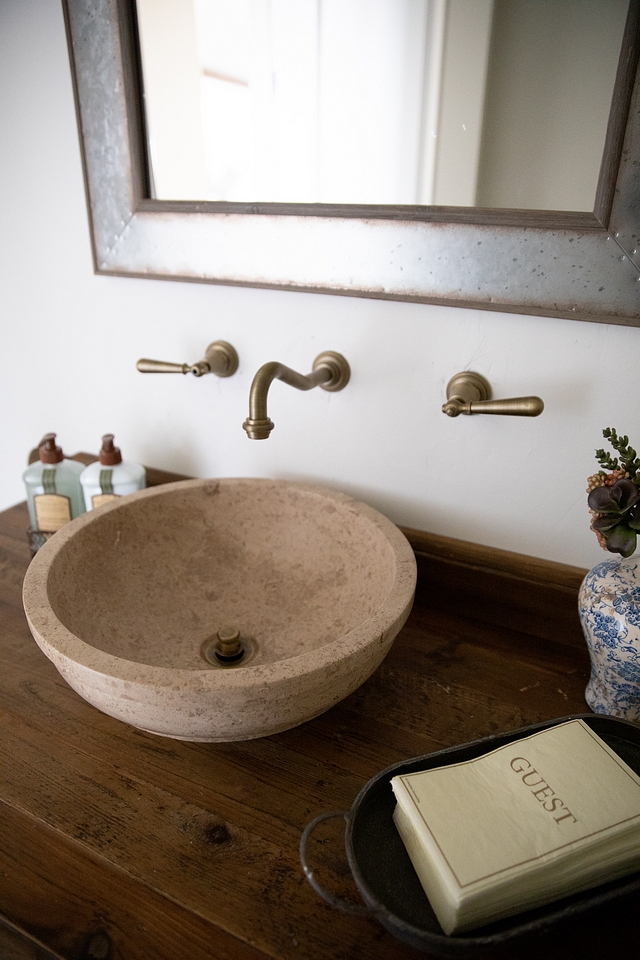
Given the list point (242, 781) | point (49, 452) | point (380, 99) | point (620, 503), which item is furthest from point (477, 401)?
point (49, 452)

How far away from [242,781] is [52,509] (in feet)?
1.87

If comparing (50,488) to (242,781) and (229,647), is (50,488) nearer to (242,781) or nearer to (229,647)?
(229,647)

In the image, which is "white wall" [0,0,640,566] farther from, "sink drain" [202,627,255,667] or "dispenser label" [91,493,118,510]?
"sink drain" [202,627,255,667]

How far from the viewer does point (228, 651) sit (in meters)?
0.80

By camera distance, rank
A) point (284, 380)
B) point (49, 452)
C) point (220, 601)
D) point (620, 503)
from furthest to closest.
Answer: point (49, 452) < point (220, 601) < point (284, 380) < point (620, 503)

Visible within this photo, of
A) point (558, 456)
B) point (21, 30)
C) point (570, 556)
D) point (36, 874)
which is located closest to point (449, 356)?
point (558, 456)

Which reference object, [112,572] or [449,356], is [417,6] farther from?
[112,572]

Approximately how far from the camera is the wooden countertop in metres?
0.53

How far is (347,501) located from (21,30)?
0.87 meters

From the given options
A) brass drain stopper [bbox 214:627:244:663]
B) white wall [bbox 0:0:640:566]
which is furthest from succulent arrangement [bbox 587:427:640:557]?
brass drain stopper [bbox 214:627:244:663]

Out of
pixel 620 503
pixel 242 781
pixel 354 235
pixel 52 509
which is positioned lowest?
pixel 242 781

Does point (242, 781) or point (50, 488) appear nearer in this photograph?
point (242, 781)

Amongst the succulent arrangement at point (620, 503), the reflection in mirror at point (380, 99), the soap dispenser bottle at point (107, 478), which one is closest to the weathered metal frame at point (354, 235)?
the reflection in mirror at point (380, 99)

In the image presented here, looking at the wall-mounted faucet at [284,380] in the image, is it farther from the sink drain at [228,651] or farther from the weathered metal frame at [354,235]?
the sink drain at [228,651]
